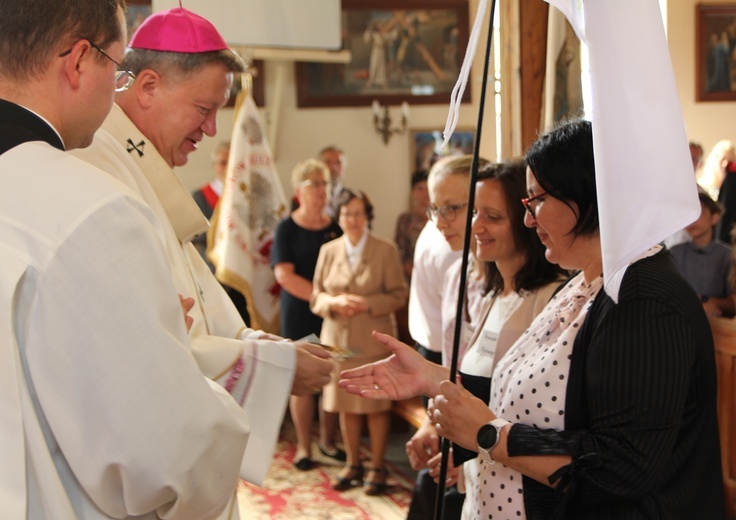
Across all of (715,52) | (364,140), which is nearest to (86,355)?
(715,52)

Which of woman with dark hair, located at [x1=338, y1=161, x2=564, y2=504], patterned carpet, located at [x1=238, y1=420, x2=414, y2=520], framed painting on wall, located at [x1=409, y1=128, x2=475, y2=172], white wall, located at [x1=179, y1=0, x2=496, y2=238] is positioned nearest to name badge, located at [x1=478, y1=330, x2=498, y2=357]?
woman with dark hair, located at [x1=338, y1=161, x2=564, y2=504]

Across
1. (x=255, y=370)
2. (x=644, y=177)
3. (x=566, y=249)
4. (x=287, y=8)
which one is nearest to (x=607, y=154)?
(x=644, y=177)

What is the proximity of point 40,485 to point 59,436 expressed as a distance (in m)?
0.08

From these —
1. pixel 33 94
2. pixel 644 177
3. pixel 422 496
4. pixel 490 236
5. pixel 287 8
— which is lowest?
pixel 422 496

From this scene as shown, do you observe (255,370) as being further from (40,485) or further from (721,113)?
(721,113)

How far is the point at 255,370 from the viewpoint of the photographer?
1.71 metres

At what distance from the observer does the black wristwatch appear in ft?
5.49

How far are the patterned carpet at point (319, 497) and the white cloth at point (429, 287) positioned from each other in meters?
1.12

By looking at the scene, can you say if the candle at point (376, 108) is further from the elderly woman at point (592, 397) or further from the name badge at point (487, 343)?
the elderly woman at point (592, 397)

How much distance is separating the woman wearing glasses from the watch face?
3.50 metres

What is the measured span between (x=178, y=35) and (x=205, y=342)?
81 centimetres

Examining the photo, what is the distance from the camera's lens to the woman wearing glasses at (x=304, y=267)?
5207mm

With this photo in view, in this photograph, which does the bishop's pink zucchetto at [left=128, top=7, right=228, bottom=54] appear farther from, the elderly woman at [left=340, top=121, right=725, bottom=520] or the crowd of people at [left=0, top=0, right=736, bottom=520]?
the elderly woman at [left=340, top=121, right=725, bottom=520]

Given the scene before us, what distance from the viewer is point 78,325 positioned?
1.12m
